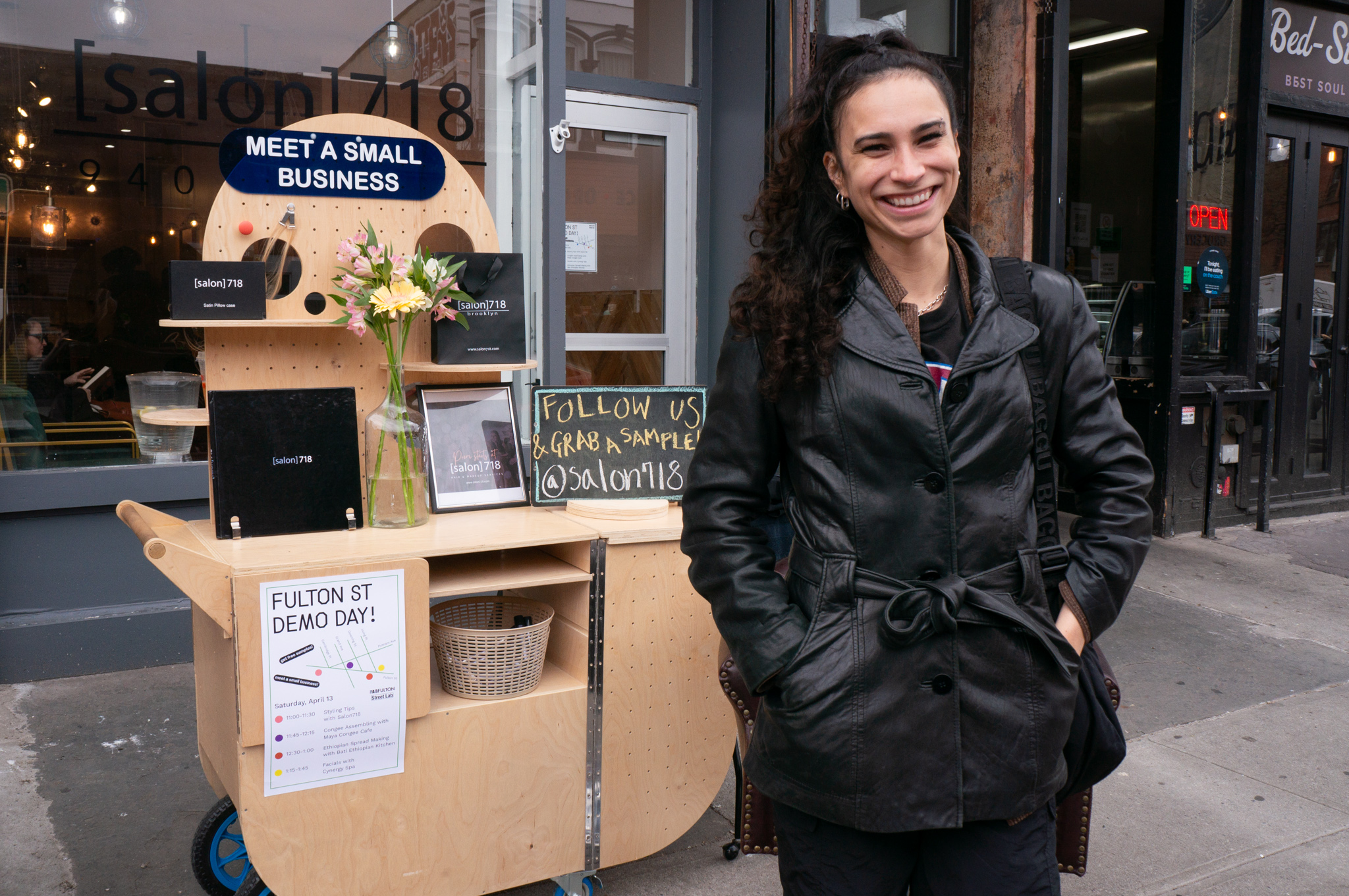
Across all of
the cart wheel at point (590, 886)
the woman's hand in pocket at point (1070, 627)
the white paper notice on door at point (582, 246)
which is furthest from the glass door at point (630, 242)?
the woman's hand in pocket at point (1070, 627)

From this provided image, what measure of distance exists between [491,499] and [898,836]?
69.7 inches

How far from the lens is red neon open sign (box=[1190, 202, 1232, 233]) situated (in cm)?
739

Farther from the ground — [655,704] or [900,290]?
[900,290]

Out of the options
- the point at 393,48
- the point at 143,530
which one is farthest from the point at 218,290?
the point at 393,48

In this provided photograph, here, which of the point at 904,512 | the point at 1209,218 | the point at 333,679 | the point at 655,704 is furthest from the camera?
the point at 1209,218

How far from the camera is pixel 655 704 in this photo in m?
2.97

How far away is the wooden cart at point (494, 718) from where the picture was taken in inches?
96.3

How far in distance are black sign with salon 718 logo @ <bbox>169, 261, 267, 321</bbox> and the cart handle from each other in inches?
20.4

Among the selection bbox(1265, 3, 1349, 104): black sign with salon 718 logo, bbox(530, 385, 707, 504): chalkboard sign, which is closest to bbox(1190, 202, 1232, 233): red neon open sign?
bbox(1265, 3, 1349, 104): black sign with salon 718 logo

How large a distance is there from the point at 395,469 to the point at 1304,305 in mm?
7699

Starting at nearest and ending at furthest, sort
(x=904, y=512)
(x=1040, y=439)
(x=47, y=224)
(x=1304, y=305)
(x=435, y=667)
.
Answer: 1. (x=904, y=512)
2. (x=1040, y=439)
3. (x=435, y=667)
4. (x=47, y=224)
5. (x=1304, y=305)

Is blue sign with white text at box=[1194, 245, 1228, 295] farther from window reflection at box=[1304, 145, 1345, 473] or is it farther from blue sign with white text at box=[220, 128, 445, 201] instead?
blue sign with white text at box=[220, 128, 445, 201]

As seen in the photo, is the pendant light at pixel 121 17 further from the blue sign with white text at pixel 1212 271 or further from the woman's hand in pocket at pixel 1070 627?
the blue sign with white text at pixel 1212 271

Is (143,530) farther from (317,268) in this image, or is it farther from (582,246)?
(582,246)
